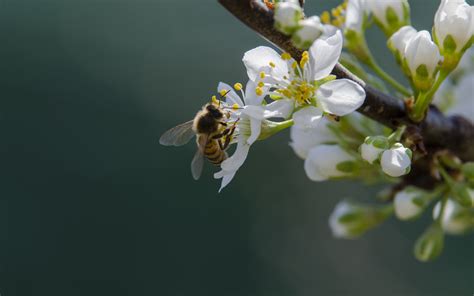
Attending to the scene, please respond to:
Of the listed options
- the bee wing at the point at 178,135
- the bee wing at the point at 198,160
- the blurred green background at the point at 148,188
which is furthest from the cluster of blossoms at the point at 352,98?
the blurred green background at the point at 148,188

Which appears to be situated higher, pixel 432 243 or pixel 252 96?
pixel 252 96

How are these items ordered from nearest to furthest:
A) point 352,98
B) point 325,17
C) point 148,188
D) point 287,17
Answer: point 287,17
point 352,98
point 325,17
point 148,188

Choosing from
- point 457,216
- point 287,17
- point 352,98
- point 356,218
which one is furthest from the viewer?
point 356,218

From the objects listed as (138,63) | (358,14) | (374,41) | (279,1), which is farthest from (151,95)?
(279,1)

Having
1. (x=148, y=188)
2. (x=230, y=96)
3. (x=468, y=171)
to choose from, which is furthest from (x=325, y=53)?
(x=148, y=188)

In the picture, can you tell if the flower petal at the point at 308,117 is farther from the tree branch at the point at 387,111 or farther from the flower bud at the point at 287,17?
the flower bud at the point at 287,17

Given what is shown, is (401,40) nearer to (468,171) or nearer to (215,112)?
(468,171)

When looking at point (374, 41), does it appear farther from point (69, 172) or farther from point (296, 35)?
point (296, 35)
